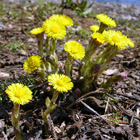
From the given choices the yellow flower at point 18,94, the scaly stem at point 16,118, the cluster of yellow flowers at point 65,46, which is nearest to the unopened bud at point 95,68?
the cluster of yellow flowers at point 65,46

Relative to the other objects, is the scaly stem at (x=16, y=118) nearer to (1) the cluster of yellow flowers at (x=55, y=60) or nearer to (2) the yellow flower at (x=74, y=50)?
(1) the cluster of yellow flowers at (x=55, y=60)

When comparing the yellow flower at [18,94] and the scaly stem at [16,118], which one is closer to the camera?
the yellow flower at [18,94]

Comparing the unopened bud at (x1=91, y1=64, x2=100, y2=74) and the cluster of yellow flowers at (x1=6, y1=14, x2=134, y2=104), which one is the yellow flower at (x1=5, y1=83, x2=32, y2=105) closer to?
the cluster of yellow flowers at (x1=6, y1=14, x2=134, y2=104)

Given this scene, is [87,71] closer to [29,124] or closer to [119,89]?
[119,89]

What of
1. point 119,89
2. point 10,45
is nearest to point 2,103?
point 10,45

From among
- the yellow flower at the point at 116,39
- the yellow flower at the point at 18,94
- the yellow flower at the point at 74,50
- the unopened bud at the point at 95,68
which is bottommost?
the yellow flower at the point at 18,94

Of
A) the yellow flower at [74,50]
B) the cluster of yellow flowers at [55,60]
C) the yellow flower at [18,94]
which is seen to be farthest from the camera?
the yellow flower at [74,50]

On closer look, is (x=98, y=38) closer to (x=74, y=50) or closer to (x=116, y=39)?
(x=116, y=39)

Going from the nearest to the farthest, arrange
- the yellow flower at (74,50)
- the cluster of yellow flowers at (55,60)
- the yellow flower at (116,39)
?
1. the cluster of yellow flowers at (55,60)
2. the yellow flower at (74,50)
3. the yellow flower at (116,39)

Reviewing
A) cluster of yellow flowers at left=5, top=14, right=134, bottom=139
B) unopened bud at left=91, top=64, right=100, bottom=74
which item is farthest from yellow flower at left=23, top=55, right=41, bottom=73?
unopened bud at left=91, top=64, right=100, bottom=74

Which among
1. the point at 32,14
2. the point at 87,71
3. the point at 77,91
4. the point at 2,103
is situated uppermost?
the point at 32,14
